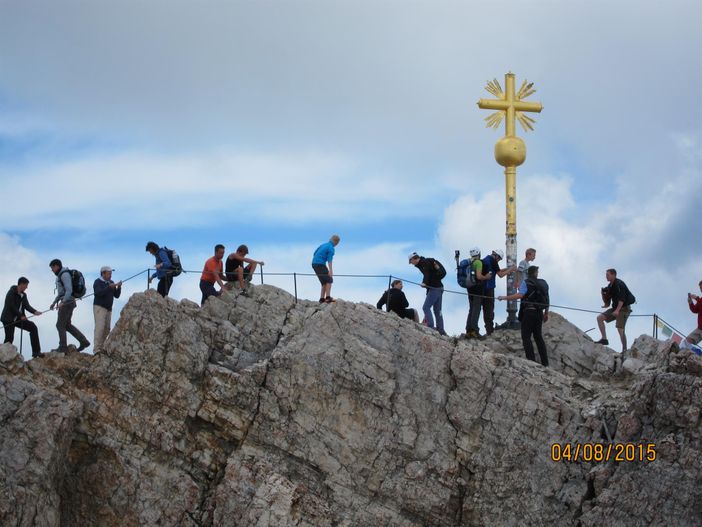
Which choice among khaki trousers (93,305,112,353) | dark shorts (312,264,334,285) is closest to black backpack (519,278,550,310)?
dark shorts (312,264,334,285)

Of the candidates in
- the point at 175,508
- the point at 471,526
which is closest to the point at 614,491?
the point at 471,526

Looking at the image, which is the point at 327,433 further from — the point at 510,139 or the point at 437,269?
the point at 510,139

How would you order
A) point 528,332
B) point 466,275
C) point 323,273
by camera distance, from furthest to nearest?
point 466,275 → point 323,273 → point 528,332

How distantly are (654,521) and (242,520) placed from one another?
→ 853 centimetres

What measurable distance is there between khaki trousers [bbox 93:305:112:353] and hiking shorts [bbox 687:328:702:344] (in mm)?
13807

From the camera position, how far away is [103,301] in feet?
93.3

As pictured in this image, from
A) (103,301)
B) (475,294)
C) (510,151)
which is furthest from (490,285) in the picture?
(103,301)

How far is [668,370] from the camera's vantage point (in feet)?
89.7

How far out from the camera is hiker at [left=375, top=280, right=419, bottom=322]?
97.4 feet

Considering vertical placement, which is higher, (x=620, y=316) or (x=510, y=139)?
(x=510, y=139)

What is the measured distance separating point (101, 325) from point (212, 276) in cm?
277

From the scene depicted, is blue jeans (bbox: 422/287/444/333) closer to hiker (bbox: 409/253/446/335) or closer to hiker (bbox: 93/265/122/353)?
hiker (bbox: 409/253/446/335)
